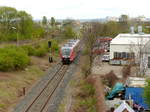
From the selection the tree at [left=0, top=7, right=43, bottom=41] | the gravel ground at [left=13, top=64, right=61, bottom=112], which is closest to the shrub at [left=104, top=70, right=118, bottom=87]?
the gravel ground at [left=13, top=64, right=61, bottom=112]

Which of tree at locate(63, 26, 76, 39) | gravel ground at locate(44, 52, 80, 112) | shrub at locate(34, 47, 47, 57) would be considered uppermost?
tree at locate(63, 26, 76, 39)

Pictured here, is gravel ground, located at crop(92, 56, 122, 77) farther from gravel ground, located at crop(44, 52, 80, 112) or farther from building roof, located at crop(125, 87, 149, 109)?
building roof, located at crop(125, 87, 149, 109)

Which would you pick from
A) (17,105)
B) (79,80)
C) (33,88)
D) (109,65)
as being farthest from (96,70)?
(17,105)

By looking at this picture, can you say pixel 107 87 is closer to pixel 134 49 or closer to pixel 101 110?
pixel 101 110

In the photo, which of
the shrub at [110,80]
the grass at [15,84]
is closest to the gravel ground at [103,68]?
the shrub at [110,80]

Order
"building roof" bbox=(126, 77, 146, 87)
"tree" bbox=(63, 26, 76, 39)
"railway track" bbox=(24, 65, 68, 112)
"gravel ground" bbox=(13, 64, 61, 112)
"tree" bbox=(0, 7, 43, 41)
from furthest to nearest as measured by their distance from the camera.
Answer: "tree" bbox=(63, 26, 76, 39), "tree" bbox=(0, 7, 43, 41), "building roof" bbox=(126, 77, 146, 87), "gravel ground" bbox=(13, 64, 61, 112), "railway track" bbox=(24, 65, 68, 112)

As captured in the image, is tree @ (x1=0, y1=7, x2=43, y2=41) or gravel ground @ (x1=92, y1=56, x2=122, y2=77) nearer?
gravel ground @ (x1=92, y1=56, x2=122, y2=77)

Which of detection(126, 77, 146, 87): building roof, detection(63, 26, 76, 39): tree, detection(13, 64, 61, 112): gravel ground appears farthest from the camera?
detection(63, 26, 76, 39): tree

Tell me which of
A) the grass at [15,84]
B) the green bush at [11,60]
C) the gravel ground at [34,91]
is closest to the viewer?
the gravel ground at [34,91]

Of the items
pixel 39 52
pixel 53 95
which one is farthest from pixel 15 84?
pixel 39 52

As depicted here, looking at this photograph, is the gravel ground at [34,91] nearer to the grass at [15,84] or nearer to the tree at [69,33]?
the grass at [15,84]

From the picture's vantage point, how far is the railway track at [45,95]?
66.2 ft

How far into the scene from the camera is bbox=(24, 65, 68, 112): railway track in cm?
2019

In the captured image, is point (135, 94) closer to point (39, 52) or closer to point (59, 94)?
point (59, 94)
